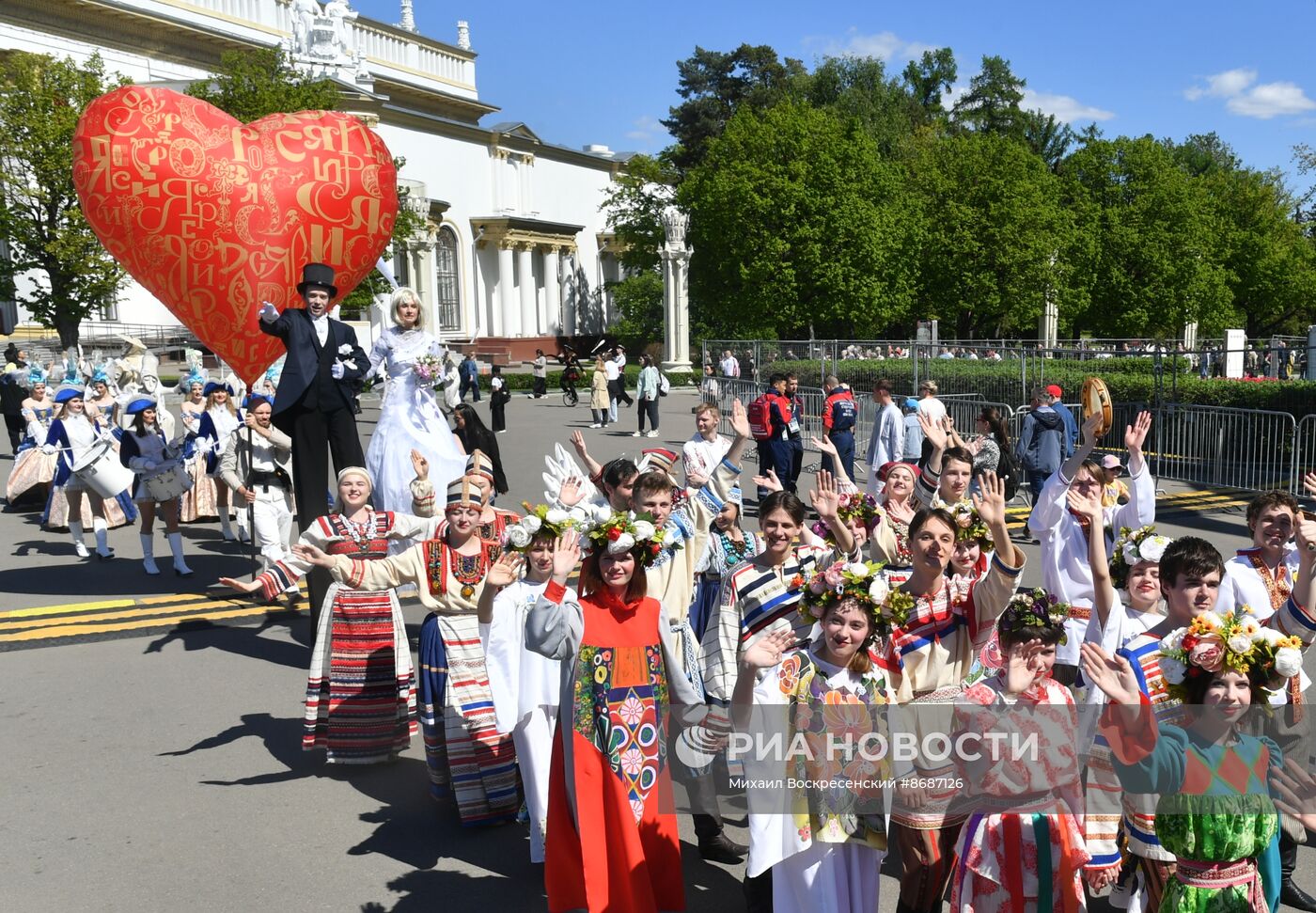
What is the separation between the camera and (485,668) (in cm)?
585

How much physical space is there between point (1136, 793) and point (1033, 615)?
681 millimetres

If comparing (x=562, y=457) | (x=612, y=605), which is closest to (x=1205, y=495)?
(x=562, y=457)

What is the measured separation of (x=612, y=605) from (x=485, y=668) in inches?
57.3

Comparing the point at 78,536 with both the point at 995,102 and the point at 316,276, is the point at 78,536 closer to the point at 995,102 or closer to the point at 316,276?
the point at 316,276

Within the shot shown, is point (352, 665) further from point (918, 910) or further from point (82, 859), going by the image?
point (918, 910)

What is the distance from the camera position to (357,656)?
21.0ft

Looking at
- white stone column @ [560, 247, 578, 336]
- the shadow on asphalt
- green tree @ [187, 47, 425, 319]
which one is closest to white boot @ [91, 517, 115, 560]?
the shadow on asphalt

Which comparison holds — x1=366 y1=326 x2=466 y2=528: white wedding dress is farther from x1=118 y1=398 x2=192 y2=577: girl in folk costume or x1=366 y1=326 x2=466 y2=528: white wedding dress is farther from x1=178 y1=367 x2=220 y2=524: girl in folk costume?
x1=178 y1=367 x2=220 y2=524: girl in folk costume

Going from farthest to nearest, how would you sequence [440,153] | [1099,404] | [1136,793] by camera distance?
[440,153] < [1099,404] < [1136,793]

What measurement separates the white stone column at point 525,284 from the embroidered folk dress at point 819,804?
57861mm

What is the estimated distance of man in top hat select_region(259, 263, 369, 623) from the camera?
312 inches

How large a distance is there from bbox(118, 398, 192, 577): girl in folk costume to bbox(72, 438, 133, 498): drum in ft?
3.30

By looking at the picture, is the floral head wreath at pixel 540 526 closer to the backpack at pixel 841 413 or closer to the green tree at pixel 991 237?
the backpack at pixel 841 413

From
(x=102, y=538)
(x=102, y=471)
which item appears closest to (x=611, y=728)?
(x=102, y=471)
